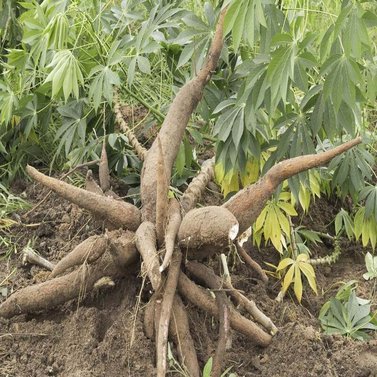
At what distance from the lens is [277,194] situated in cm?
249

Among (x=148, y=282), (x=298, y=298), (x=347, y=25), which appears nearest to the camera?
(x=347, y=25)

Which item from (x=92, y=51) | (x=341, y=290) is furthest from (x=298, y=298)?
(x=92, y=51)

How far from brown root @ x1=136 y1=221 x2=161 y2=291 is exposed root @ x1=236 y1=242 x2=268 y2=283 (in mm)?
294

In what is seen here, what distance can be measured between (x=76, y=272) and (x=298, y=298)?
73 centimetres

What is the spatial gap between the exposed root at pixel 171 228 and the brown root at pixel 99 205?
0.11 metres

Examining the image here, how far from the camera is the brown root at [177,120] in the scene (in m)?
2.27

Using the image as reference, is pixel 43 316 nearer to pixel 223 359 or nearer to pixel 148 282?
pixel 148 282

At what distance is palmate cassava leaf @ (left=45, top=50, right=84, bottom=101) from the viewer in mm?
2467

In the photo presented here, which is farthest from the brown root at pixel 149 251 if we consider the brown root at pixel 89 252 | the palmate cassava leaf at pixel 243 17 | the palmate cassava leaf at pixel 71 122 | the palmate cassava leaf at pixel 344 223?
the palmate cassava leaf at pixel 344 223

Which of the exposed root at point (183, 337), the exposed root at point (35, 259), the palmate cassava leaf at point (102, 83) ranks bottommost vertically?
the exposed root at point (35, 259)

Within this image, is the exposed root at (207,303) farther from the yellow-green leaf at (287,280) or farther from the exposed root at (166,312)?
the yellow-green leaf at (287,280)

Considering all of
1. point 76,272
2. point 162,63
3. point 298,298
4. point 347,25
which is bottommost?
point 298,298

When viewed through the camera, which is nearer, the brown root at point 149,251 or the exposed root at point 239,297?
the brown root at point 149,251

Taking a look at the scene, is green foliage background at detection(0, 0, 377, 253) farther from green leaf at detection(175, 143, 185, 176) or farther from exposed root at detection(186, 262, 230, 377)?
exposed root at detection(186, 262, 230, 377)
